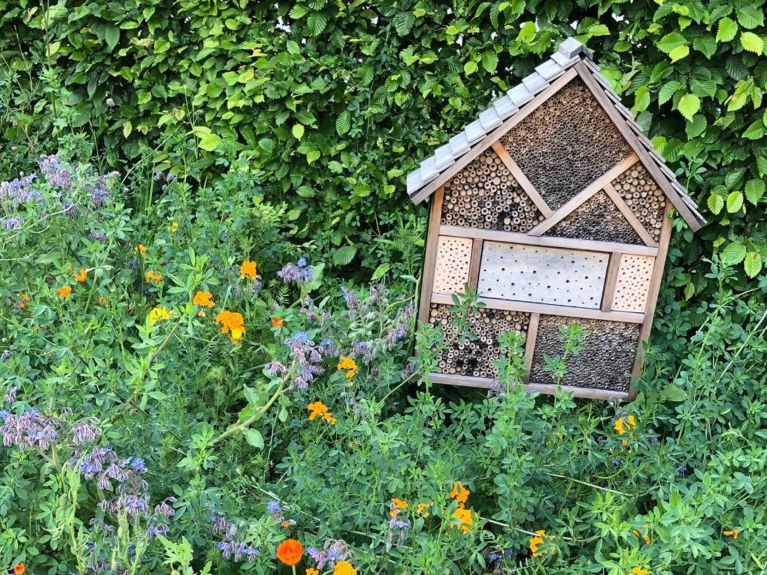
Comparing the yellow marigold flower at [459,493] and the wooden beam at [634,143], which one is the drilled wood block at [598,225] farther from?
the yellow marigold flower at [459,493]

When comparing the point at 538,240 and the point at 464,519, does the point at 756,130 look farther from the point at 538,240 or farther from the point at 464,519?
the point at 464,519

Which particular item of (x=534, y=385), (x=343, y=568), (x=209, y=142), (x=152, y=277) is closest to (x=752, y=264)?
(x=534, y=385)

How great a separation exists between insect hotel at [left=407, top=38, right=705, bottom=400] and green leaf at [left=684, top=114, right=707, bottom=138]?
46 cm

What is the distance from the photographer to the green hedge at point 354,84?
9.64ft

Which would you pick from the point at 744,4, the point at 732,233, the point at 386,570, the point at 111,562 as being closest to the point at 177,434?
the point at 111,562

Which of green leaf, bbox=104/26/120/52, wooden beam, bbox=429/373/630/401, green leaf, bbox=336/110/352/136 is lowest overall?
wooden beam, bbox=429/373/630/401

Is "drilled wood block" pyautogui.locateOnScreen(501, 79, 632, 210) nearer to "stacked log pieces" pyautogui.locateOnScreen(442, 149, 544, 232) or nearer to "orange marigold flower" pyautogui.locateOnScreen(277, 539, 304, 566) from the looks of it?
"stacked log pieces" pyautogui.locateOnScreen(442, 149, 544, 232)

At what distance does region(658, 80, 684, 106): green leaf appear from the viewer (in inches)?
114

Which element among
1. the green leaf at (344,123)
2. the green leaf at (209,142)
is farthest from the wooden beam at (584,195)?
the green leaf at (209,142)

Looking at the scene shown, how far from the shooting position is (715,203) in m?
2.97

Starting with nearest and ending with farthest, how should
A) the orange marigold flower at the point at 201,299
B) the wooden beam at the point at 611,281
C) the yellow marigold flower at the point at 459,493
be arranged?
1. the yellow marigold flower at the point at 459,493
2. the orange marigold flower at the point at 201,299
3. the wooden beam at the point at 611,281

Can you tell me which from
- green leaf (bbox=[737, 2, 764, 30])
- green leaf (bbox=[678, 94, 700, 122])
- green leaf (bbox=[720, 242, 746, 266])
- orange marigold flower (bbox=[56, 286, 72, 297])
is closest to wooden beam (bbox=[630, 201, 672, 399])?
green leaf (bbox=[720, 242, 746, 266])

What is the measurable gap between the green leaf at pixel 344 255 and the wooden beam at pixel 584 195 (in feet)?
4.03

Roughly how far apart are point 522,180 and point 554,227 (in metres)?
0.20
